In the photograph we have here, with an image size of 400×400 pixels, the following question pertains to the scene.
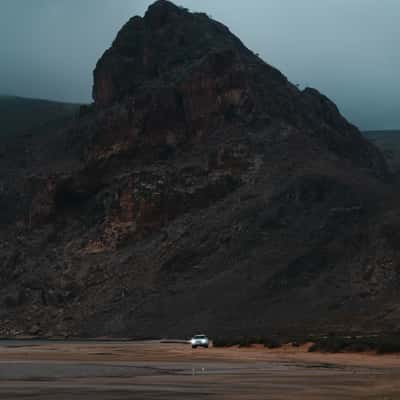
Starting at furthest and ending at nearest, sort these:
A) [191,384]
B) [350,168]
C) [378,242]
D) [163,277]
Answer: [350,168] < [163,277] < [378,242] < [191,384]

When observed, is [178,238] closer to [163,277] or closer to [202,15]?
[163,277]

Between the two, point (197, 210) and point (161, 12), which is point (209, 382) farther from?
point (161, 12)

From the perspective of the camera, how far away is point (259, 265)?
109875mm

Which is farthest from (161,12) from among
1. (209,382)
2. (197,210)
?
(209,382)

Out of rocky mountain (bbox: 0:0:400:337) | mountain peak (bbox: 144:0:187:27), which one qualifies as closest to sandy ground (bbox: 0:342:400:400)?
rocky mountain (bbox: 0:0:400:337)

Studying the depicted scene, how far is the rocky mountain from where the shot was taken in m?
104

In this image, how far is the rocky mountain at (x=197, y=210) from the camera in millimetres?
103500

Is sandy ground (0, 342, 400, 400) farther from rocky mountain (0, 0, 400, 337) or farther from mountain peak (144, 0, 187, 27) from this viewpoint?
mountain peak (144, 0, 187, 27)

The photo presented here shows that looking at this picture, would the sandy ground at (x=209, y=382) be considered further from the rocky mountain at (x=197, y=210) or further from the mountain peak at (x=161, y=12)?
the mountain peak at (x=161, y=12)

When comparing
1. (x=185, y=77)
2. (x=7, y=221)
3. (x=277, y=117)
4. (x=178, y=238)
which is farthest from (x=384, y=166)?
(x=7, y=221)

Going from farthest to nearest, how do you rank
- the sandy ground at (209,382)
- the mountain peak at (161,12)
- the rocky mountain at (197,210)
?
1. the mountain peak at (161,12)
2. the rocky mountain at (197,210)
3. the sandy ground at (209,382)

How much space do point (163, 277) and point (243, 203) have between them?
59.5ft

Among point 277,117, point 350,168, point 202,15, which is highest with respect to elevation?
point 202,15

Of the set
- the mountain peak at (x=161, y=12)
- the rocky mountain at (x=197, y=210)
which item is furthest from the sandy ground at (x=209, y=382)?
the mountain peak at (x=161, y=12)
